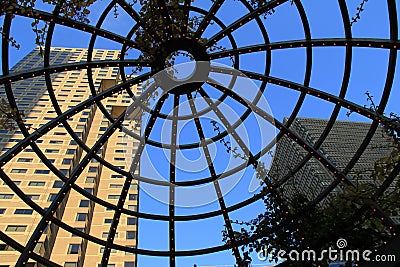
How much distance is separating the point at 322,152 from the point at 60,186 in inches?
1193

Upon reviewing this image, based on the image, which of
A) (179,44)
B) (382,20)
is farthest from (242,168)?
(382,20)

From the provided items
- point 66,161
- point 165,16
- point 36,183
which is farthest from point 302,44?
point 66,161

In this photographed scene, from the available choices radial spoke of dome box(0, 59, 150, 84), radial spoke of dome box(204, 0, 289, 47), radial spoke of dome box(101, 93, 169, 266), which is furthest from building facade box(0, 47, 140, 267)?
radial spoke of dome box(204, 0, 289, 47)

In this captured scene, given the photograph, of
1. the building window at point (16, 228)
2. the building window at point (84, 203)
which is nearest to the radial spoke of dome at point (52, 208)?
the building window at point (16, 228)

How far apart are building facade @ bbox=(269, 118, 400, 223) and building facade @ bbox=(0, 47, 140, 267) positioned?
17.6 m

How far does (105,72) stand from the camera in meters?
54.5

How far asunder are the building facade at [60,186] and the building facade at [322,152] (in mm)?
17583

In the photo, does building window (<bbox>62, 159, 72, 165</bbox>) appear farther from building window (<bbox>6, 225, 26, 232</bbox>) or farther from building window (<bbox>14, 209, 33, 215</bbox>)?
building window (<bbox>6, 225, 26, 232</bbox>)

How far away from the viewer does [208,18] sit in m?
10.6

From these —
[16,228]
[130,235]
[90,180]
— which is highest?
[90,180]

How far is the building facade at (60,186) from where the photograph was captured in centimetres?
3328

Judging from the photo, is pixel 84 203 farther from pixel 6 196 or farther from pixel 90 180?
pixel 6 196

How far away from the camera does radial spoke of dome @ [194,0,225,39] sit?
10.5 metres

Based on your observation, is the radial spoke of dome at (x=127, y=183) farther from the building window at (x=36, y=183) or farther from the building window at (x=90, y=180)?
the building window at (x=90, y=180)
